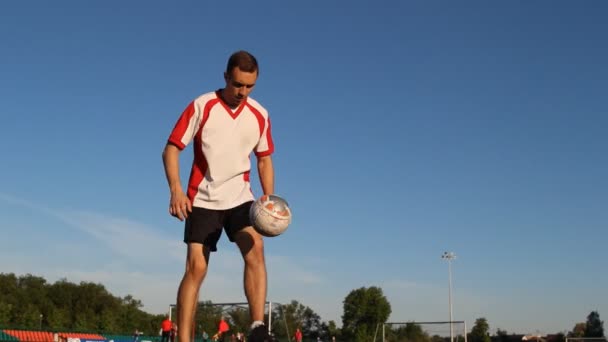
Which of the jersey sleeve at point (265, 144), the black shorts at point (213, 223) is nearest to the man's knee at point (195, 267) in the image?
the black shorts at point (213, 223)

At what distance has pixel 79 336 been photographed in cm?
2917

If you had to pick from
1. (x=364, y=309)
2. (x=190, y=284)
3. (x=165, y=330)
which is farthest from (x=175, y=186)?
(x=364, y=309)

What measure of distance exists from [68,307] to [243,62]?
115 meters

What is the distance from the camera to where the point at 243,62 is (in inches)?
246

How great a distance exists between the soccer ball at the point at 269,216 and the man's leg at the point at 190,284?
0.61 metres

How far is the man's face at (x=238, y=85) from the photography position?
630cm

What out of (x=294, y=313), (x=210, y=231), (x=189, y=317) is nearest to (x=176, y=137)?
(x=210, y=231)

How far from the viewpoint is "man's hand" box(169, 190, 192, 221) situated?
6.23 m

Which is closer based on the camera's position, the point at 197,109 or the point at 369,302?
the point at 197,109

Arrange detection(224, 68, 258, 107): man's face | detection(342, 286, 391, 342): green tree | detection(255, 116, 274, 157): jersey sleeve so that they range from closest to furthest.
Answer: detection(224, 68, 258, 107): man's face → detection(255, 116, 274, 157): jersey sleeve → detection(342, 286, 391, 342): green tree

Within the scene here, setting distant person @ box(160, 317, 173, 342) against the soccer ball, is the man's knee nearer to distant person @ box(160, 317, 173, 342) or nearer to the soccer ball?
the soccer ball

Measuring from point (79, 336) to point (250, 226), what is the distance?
25434 mm

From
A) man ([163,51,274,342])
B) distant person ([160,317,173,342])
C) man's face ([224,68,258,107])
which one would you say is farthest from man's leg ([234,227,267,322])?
distant person ([160,317,173,342])

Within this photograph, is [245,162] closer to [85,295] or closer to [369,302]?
[85,295]
